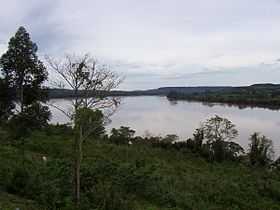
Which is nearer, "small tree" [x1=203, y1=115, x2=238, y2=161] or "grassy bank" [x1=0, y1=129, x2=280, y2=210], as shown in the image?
"grassy bank" [x1=0, y1=129, x2=280, y2=210]

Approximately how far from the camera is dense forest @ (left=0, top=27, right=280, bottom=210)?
7.60m

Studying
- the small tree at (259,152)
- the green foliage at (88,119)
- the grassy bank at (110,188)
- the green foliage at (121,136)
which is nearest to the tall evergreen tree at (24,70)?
the grassy bank at (110,188)

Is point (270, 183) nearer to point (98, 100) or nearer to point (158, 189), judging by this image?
point (158, 189)

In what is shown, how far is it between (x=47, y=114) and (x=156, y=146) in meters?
11.8

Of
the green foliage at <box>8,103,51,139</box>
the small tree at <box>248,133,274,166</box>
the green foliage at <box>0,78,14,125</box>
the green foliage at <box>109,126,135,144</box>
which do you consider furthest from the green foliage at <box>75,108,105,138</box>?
the small tree at <box>248,133,274,166</box>

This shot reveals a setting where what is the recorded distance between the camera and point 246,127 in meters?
45.4

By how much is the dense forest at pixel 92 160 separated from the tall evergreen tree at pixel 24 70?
5 centimetres

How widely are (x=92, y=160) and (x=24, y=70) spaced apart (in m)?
7.38

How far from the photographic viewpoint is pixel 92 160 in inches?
615

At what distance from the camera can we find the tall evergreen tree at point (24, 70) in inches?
771

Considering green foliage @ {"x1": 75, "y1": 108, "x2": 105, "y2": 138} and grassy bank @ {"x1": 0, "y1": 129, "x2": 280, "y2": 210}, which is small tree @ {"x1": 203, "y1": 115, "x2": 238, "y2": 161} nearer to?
grassy bank @ {"x1": 0, "y1": 129, "x2": 280, "y2": 210}

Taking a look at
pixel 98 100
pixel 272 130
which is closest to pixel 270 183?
pixel 98 100

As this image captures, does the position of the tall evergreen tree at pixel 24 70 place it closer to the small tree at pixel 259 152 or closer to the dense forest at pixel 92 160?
the dense forest at pixel 92 160

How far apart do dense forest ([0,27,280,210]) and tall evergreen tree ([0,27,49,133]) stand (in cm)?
5
